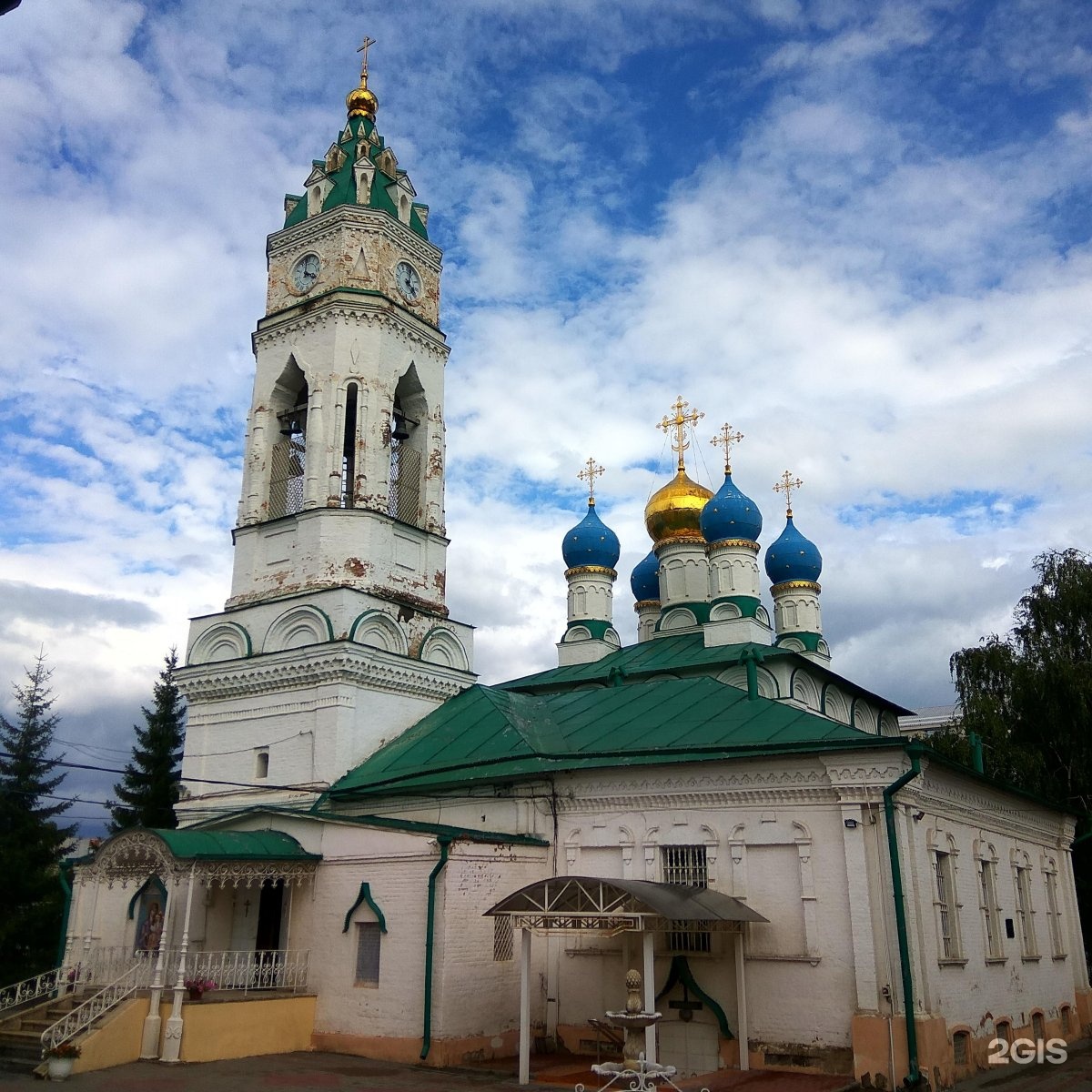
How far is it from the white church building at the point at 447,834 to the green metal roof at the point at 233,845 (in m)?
0.06

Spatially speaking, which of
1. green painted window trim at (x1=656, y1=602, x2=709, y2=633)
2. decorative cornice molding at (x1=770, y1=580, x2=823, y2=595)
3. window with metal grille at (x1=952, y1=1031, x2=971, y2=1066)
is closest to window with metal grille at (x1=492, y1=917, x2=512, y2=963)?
window with metal grille at (x1=952, y1=1031, x2=971, y2=1066)

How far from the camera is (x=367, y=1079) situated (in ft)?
39.3

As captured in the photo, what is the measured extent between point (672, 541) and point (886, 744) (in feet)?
50.3

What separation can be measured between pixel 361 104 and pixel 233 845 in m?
15.7

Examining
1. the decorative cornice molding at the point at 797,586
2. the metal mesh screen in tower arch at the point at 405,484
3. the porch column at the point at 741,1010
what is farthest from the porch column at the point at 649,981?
the decorative cornice molding at the point at 797,586

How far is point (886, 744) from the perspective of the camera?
12.6 metres

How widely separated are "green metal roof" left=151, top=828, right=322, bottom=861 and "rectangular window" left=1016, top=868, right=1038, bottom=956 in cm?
1019

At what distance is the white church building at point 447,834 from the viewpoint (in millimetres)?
12648

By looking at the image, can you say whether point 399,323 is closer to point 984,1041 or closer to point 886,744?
point 886,744

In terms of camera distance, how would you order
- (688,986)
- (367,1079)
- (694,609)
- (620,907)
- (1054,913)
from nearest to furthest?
(620,907)
(367,1079)
(688,986)
(1054,913)
(694,609)

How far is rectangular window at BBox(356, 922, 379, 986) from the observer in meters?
14.1

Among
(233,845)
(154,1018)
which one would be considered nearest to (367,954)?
(233,845)

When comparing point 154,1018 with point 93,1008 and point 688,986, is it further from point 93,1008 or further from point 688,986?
point 688,986

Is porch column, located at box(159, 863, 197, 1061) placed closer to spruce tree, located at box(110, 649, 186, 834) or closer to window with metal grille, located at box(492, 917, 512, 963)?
window with metal grille, located at box(492, 917, 512, 963)
